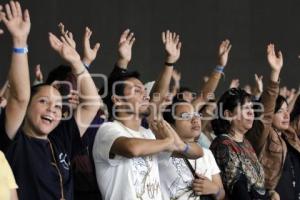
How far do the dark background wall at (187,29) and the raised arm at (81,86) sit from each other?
9.13ft

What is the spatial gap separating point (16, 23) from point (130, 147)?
710mm

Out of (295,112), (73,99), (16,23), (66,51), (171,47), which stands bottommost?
(295,112)

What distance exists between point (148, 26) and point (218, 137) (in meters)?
2.95

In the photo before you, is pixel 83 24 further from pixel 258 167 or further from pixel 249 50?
pixel 258 167

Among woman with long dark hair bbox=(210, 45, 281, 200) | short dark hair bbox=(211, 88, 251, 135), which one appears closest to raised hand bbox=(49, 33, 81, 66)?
woman with long dark hair bbox=(210, 45, 281, 200)

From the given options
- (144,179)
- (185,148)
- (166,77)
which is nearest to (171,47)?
(166,77)

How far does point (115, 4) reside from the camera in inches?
246

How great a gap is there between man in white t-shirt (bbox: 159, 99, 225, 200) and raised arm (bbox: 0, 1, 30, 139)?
965 mm

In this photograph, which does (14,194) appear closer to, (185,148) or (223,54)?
(185,148)

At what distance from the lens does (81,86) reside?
2787 millimetres

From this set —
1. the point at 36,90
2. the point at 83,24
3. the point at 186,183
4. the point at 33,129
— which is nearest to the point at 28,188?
the point at 33,129

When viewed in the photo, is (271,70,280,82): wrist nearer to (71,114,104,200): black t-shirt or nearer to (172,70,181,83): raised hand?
(71,114,104,200): black t-shirt

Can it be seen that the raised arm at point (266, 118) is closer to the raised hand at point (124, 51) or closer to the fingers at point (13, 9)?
the raised hand at point (124, 51)

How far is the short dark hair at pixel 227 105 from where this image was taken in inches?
147
